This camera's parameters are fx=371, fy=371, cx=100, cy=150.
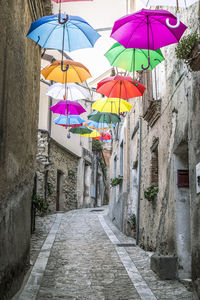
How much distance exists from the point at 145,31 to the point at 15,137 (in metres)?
2.46

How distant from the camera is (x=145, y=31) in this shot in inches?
216

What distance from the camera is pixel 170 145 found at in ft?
22.6

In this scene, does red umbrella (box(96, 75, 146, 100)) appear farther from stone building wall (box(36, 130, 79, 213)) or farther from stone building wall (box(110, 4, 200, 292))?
stone building wall (box(36, 130, 79, 213))

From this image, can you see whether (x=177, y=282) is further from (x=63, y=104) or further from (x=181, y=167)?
(x=63, y=104)

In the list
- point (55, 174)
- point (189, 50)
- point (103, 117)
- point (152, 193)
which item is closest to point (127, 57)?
point (189, 50)

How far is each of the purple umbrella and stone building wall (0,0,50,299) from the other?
1.45 metres

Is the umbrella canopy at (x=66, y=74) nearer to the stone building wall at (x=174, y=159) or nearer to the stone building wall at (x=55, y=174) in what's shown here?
the stone building wall at (x=174, y=159)

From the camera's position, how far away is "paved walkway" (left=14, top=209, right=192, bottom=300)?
540 centimetres

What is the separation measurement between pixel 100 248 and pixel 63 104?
4.06 metres

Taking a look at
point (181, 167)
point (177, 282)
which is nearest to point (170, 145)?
Answer: point (181, 167)

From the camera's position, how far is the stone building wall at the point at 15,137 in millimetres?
4312

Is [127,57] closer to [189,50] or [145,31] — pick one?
[145,31]

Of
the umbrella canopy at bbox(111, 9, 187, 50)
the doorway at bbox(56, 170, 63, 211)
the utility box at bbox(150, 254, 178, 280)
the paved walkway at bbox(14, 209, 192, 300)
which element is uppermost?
the umbrella canopy at bbox(111, 9, 187, 50)

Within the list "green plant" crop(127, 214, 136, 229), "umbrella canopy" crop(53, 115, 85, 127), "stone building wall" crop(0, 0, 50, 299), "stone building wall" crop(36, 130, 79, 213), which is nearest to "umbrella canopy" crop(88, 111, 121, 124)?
"umbrella canopy" crop(53, 115, 85, 127)
